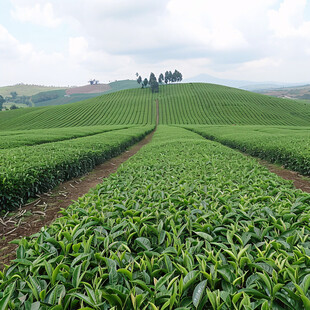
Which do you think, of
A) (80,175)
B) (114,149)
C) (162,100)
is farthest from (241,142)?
(162,100)

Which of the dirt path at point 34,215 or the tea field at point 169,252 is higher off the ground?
the tea field at point 169,252

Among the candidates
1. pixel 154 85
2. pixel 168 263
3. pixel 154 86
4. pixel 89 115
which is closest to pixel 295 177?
pixel 168 263

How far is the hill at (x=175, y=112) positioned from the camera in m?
61.7

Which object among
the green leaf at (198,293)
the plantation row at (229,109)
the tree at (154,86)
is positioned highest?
the tree at (154,86)

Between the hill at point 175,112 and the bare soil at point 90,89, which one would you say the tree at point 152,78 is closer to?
the hill at point 175,112

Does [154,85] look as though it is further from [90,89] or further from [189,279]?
[189,279]

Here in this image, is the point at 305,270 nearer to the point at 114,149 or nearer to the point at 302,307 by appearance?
the point at 302,307

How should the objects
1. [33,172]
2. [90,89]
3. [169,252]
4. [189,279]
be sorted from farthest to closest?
1. [90,89]
2. [33,172]
3. [169,252]
4. [189,279]

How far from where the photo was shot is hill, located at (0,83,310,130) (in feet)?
202

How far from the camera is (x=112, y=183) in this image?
4.78 m

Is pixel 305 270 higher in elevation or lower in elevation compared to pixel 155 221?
higher

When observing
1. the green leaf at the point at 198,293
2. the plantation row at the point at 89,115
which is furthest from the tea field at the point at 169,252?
the plantation row at the point at 89,115

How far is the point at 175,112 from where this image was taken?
73938 mm

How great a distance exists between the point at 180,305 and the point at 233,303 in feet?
1.24
